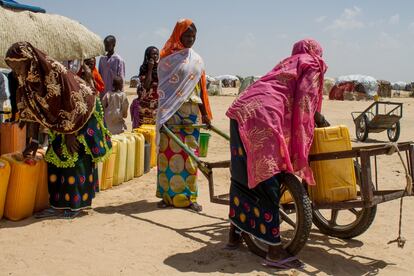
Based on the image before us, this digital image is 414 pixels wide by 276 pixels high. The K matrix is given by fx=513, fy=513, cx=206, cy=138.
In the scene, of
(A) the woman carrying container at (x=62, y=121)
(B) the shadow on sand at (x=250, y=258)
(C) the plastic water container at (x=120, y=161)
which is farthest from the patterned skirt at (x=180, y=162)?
(C) the plastic water container at (x=120, y=161)

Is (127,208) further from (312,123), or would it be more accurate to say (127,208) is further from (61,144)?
(312,123)

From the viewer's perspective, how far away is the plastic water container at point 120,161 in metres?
6.86

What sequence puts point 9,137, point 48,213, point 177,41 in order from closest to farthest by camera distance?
point 48,213
point 177,41
point 9,137

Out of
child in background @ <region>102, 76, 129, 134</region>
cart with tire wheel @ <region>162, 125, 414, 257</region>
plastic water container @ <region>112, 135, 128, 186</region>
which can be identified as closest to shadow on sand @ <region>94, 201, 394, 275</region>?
cart with tire wheel @ <region>162, 125, 414, 257</region>

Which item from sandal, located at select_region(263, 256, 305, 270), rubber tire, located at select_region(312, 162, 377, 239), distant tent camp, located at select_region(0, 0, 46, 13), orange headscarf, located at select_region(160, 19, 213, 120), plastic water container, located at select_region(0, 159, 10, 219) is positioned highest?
distant tent camp, located at select_region(0, 0, 46, 13)

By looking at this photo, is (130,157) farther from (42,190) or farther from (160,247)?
(160,247)

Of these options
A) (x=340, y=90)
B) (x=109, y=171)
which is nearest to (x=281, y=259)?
(x=109, y=171)

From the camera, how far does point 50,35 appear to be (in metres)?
6.81

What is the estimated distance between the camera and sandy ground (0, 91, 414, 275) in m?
3.84

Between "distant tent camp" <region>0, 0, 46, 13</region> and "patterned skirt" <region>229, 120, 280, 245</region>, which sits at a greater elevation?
"distant tent camp" <region>0, 0, 46, 13</region>

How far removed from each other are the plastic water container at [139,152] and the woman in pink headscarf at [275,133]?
3676mm

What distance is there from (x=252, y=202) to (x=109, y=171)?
3.17m

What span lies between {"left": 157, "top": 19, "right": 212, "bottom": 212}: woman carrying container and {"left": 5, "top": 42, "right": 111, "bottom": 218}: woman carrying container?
0.69 m

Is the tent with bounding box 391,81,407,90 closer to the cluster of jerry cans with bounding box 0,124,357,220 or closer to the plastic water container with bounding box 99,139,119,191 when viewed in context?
the cluster of jerry cans with bounding box 0,124,357,220
